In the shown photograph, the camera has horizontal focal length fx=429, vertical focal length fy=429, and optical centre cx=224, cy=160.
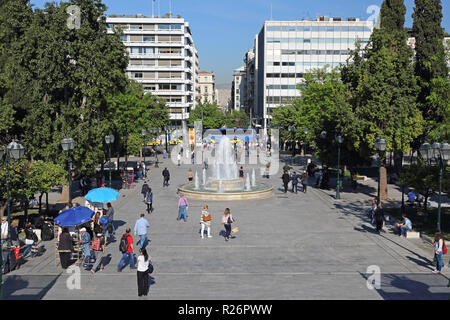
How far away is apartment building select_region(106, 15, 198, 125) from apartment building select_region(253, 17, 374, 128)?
60.9 ft

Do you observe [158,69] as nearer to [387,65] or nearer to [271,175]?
[271,175]

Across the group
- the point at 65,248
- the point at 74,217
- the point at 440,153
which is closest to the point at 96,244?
the point at 65,248

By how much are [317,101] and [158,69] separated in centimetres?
5234

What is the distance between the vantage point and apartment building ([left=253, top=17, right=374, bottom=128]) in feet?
301

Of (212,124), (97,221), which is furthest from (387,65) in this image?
(212,124)

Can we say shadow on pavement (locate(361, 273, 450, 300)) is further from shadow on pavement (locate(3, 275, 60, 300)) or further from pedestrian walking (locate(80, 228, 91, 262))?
shadow on pavement (locate(3, 275, 60, 300))

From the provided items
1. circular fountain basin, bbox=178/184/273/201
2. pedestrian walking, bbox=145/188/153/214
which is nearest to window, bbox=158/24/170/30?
circular fountain basin, bbox=178/184/273/201

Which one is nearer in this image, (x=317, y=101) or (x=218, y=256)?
(x=218, y=256)

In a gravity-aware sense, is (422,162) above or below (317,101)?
below

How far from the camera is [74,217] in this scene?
578 inches

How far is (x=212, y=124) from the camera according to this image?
92188 mm
